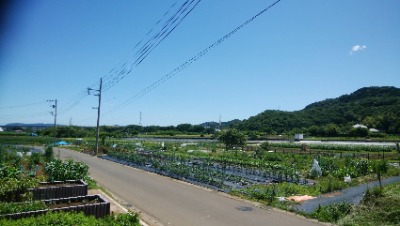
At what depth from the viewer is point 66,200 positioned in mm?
11656

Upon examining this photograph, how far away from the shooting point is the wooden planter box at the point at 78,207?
944cm

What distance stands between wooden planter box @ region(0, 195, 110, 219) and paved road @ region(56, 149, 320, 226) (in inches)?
79.7

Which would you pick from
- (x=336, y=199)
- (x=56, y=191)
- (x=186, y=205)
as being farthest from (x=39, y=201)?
(x=336, y=199)

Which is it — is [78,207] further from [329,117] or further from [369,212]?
[329,117]

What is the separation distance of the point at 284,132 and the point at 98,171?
82924mm

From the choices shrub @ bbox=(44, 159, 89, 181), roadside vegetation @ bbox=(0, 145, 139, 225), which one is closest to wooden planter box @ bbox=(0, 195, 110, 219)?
roadside vegetation @ bbox=(0, 145, 139, 225)

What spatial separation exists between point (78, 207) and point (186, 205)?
5.45 meters

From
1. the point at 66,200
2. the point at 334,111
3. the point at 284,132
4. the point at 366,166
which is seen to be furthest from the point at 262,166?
the point at 334,111

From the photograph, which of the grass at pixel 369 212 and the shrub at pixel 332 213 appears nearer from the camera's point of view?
the grass at pixel 369 212

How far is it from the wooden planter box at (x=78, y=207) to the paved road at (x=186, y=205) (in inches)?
79.7

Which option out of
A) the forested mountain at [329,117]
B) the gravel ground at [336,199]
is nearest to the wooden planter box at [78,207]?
the gravel ground at [336,199]

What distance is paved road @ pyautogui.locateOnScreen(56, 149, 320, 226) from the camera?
12052mm

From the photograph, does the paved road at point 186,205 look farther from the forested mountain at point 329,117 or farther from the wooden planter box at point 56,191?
the forested mountain at point 329,117

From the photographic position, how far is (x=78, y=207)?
1046 centimetres
